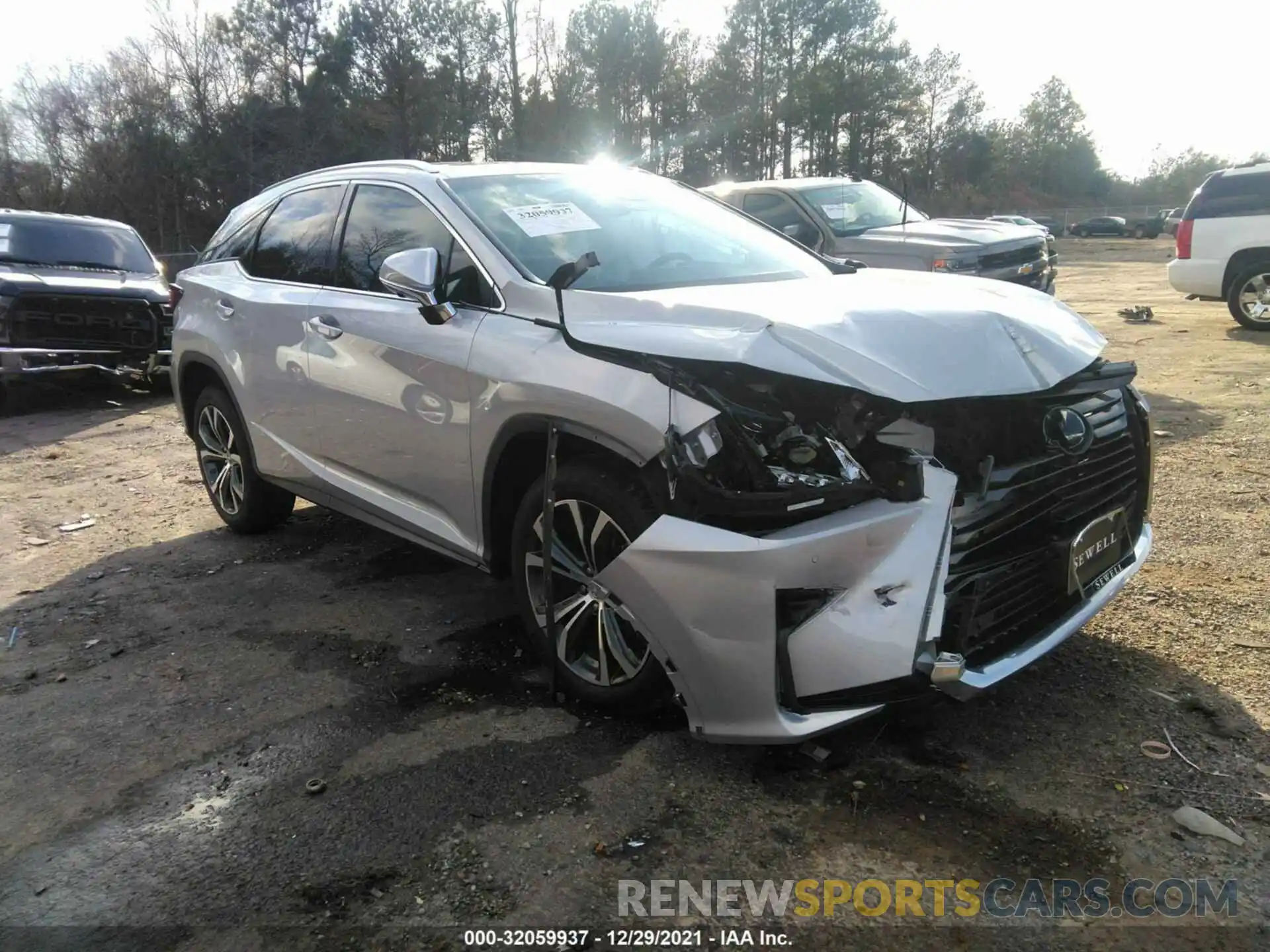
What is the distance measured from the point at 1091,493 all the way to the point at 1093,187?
264ft

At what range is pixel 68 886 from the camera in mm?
2398

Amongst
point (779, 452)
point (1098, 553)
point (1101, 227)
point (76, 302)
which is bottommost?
point (1098, 553)

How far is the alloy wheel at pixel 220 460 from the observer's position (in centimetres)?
511

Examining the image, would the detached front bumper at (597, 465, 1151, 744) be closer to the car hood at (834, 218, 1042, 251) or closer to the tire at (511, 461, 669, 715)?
the tire at (511, 461, 669, 715)

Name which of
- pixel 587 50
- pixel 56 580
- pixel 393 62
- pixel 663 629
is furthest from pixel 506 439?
pixel 587 50

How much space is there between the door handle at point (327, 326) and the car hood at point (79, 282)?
6.80m

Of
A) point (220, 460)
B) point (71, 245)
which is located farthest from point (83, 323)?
point (220, 460)

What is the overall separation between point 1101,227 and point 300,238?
5346cm

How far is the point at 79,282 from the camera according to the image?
960 cm

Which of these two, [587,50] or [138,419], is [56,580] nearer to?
[138,419]

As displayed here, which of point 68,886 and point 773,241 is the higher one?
point 773,241
